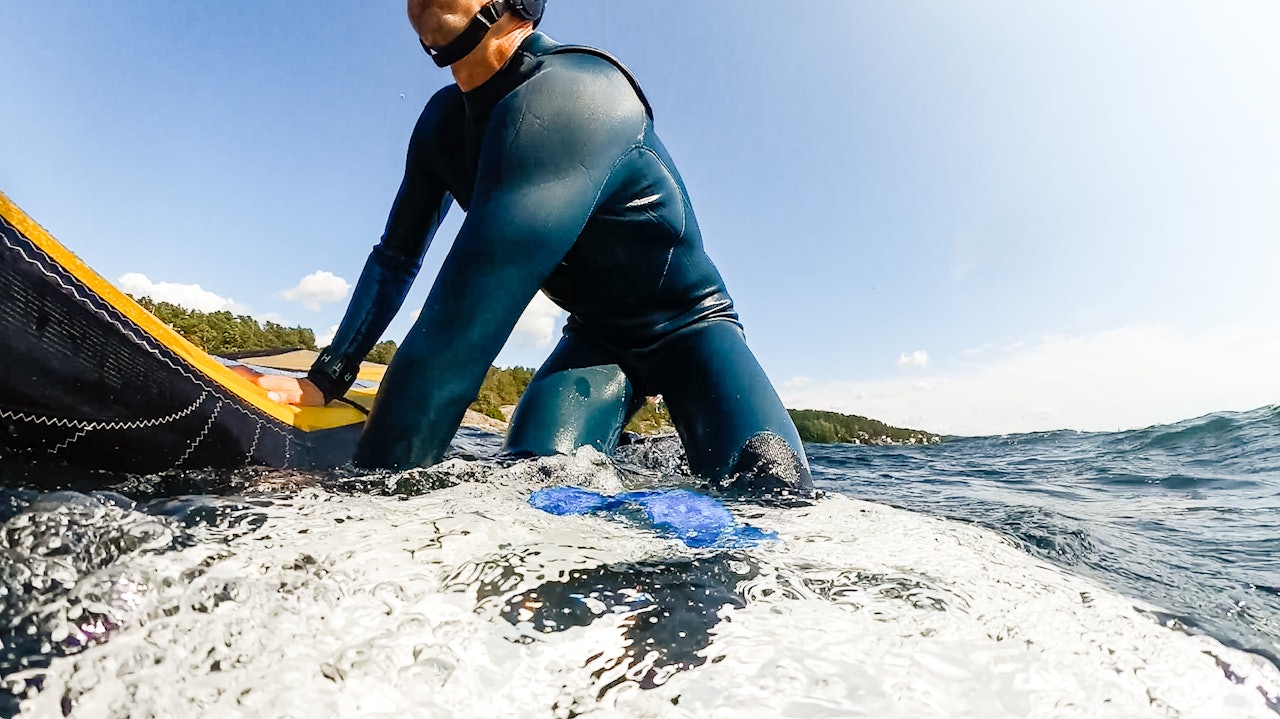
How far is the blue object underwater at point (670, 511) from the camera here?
1.44 meters

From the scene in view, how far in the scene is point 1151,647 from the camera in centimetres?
117

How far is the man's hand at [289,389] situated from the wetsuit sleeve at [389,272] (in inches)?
1.2

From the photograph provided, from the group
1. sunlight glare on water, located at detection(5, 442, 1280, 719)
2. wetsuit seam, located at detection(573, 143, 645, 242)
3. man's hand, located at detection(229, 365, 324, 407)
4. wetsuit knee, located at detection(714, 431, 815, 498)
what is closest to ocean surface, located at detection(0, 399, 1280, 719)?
sunlight glare on water, located at detection(5, 442, 1280, 719)

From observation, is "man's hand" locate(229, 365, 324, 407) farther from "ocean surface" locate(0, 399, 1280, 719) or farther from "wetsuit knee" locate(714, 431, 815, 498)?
"wetsuit knee" locate(714, 431, 815, 498)

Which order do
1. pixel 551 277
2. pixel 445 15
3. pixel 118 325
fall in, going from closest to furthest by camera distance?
pixel 118 325, pixel 445 15, pixel 551 277

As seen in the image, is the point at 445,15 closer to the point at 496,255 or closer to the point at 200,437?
the point at 496,255

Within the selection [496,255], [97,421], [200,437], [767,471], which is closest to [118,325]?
[97,421]

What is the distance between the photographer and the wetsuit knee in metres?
2.01

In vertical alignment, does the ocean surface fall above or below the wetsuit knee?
below

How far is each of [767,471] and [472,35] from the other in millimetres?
1488

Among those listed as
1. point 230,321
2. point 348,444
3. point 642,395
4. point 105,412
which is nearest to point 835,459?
point 642,395

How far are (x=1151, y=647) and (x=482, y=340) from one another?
1475 millimetres

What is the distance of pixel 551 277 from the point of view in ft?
7.20

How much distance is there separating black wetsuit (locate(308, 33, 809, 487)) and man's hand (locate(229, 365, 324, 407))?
5cm
